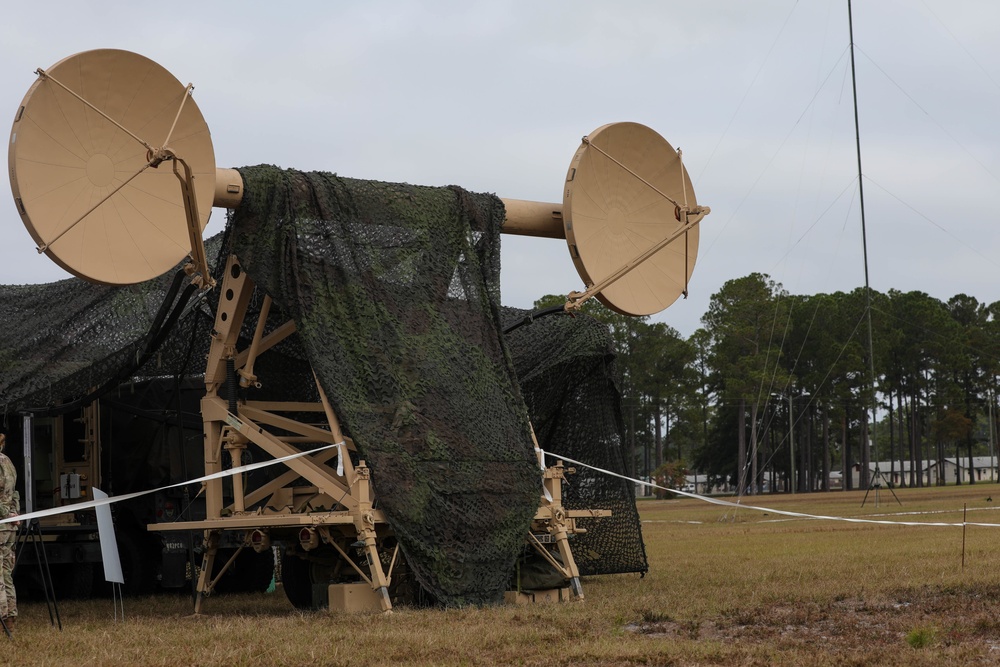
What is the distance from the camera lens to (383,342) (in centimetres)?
1198

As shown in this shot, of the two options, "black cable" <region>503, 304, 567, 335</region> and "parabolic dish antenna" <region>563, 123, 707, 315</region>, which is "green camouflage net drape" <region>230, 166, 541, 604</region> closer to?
"parabolic dish antenna" <region>563, 123, 707, 315</region>

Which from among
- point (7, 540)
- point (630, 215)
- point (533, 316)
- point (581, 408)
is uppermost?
point (630, 215)

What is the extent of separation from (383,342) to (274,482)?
6.78 feet

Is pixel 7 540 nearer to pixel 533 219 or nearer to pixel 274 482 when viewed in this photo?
pixel 274 482

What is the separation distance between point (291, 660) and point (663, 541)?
50.1 ft

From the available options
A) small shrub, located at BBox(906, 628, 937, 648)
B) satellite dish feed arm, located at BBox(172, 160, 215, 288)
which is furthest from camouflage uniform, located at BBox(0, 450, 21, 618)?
small shrub, located at BBox(906, 628, 937, 648)

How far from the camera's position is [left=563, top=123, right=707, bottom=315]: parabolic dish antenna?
13578 millimetres

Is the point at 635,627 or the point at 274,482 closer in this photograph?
the point at 635,627

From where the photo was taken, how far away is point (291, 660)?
8117 mm

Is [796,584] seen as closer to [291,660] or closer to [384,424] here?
[384,424]

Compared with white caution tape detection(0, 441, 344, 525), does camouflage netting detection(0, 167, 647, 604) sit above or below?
above

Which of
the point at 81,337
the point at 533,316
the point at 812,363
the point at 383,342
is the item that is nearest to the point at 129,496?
the point at 383,342

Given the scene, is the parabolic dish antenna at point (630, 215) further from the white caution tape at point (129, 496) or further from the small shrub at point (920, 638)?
the small shrub at point (920, 638)

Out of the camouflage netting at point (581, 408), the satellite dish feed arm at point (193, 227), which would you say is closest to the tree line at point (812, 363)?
the camouflage netting at point (581, 408)
